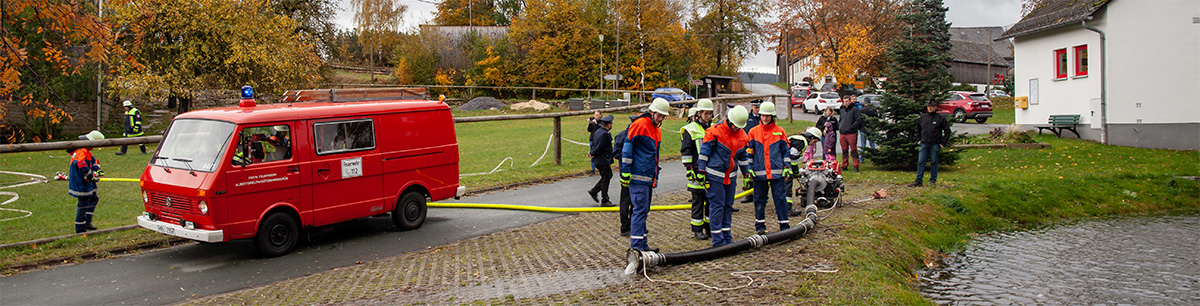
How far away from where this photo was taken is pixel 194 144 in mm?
9398

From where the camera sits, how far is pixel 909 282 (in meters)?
8.77

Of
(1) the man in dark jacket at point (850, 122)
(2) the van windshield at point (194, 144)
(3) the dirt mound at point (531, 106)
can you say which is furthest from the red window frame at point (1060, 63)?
(2) the van windshield at point (194, 144)

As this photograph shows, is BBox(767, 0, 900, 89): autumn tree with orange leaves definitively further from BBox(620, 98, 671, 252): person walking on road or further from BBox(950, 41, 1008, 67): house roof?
BBox(620, 98, 671, 252): person walking on road

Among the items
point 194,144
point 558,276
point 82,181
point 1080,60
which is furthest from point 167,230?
point 1080,60

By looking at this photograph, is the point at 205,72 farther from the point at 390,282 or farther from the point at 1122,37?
the point at 1122,37

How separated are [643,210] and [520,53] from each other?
1963 inches

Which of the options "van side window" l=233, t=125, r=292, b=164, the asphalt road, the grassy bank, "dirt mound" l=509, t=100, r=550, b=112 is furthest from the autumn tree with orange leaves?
"van side window" l=233, t=125, r=292, b=164

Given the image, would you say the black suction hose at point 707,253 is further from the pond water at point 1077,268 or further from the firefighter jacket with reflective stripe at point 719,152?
the pond water at point 1077,268

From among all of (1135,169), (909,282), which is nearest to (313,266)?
(909,282)

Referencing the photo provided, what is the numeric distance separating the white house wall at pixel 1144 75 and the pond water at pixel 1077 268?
10271mm

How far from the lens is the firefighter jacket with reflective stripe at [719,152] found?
8.66 m

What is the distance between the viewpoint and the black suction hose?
772 centimetres

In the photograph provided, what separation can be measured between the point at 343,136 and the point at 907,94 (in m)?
11.9

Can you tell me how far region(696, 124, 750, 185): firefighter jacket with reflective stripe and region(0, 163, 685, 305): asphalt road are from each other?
2456mm
